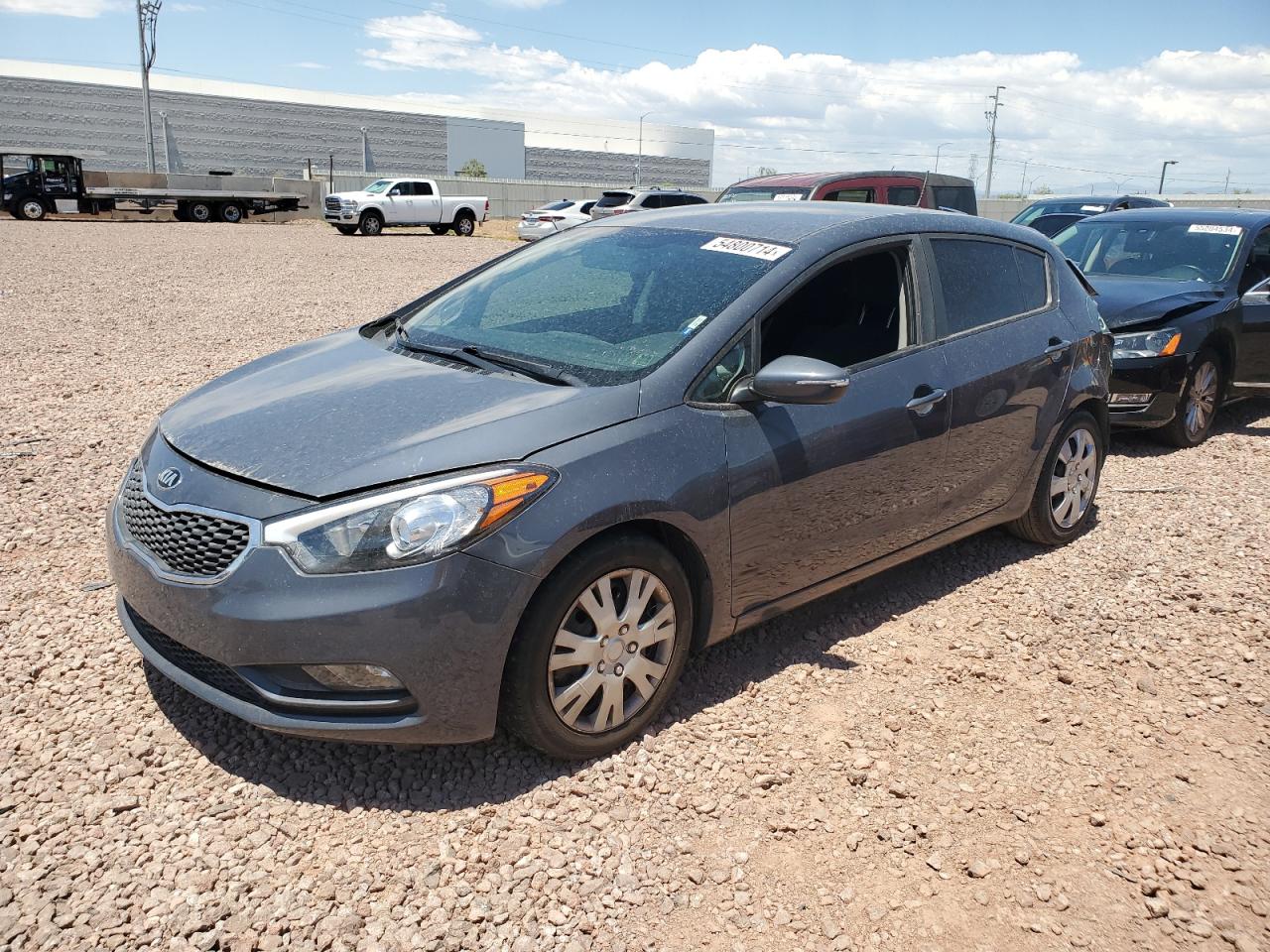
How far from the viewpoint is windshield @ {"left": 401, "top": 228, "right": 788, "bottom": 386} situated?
3.51m

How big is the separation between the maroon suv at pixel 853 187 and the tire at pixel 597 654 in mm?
9333

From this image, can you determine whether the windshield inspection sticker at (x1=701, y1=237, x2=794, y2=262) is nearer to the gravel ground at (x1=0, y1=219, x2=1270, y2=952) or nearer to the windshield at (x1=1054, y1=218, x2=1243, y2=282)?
the gravel ground at (x1=0, y1=219, x2=1270, y2=952)

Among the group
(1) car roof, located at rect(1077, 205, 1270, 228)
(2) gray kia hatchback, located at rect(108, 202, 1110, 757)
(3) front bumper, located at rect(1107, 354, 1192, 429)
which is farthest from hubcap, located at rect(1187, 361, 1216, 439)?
(2) gray kia hatchback, located at rect(108, 202, 1110, 757)

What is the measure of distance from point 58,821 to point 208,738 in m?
0.49

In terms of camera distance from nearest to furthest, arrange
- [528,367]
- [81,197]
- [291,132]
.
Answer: [528,367] < [81,197] < [291,132]

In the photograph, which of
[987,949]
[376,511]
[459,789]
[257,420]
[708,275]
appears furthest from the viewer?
[708,275]

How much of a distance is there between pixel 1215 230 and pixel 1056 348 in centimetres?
436

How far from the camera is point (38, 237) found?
24.0 m

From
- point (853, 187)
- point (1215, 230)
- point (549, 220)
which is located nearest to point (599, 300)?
point (1215, 230)

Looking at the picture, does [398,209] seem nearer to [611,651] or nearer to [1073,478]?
[1073,478]

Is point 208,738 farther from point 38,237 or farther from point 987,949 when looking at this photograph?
point 38,237

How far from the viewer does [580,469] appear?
2955 millimetres

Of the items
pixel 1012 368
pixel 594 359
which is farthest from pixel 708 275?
pixel 1012 368

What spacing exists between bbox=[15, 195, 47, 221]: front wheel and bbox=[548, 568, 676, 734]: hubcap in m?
35.1
